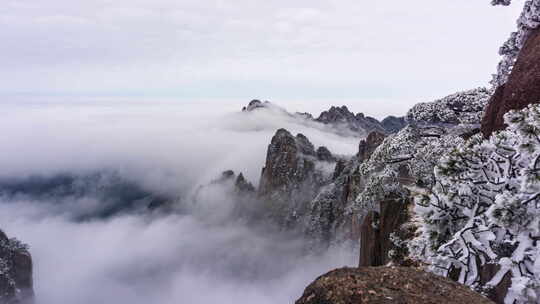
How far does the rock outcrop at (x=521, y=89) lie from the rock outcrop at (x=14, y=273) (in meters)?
90.6

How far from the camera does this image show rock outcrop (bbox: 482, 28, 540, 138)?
13.6 m

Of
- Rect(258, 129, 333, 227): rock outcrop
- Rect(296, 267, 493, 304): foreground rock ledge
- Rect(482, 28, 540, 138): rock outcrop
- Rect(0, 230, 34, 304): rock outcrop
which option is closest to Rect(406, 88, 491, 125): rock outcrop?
Rect(482, 28, 540, 138): rock outcrop

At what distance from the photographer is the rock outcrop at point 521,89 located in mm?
13555

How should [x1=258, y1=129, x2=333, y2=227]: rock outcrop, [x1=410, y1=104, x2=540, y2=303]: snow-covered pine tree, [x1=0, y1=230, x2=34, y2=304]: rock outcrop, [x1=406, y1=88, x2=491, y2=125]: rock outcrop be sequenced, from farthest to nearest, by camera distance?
[x1=258, y1=129, x2=333, y2=227]: rock outcrop → [x1=0, y1=230, x2=34, y2=304]: rock outcrop → [x1=406, y1=88, x2=491, y2=125]: rock outcrop → [x1=410, y1=104, x2=540, y2=303]: snow-covered pine tree

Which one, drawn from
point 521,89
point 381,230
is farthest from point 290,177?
point 521,89

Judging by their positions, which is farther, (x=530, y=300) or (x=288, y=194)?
(x=288, y=194)

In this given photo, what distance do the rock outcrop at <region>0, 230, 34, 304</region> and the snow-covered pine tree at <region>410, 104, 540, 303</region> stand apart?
91494mm

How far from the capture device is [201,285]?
616 ft

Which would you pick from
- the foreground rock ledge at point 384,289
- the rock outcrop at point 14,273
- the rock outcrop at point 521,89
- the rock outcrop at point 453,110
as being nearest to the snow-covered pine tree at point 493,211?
the foreground rock ledge at point 384,289

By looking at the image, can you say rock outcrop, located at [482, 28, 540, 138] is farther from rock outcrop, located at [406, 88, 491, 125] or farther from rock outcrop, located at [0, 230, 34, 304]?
rock outcrop, located at [0, 230, 34, 304]

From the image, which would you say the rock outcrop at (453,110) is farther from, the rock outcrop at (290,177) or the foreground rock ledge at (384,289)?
the rock outcrop at (290,177)

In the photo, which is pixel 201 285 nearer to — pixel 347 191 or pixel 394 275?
pixel 347 191

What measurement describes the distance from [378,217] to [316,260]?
90.5 m

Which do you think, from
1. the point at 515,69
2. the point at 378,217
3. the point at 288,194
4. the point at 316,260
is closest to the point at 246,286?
the point at 288,194
